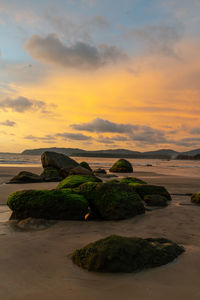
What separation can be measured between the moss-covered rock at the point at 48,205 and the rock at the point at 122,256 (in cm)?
234

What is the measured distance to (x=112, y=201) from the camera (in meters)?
5.72

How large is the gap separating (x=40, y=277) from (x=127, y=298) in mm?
1010

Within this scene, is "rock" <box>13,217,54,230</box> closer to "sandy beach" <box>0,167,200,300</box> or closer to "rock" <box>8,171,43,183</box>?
"sandy beach" <box>0,167,200,300</box>

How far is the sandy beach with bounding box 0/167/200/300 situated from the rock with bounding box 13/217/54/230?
19cm

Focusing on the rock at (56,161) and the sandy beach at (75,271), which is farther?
the rock at (56,161)

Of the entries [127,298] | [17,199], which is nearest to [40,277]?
[127,298]

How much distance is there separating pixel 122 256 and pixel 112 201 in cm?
289

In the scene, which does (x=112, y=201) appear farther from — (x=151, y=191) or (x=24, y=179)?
(x=24, y=179)

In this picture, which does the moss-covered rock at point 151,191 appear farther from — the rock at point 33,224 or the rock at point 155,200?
the rock at point 33,224

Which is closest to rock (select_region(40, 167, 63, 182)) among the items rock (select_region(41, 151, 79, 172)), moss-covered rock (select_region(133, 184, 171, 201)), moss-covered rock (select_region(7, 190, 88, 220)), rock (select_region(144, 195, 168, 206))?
rock (select_region(41, 151, 79, 172))

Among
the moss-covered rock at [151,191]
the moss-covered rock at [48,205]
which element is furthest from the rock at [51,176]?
the moss-covered rock at [48,205]

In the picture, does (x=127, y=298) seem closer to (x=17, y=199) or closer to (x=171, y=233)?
(x=171, y=233)

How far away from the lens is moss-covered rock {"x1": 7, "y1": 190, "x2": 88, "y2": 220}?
536cm

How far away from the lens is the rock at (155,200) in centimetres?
724
